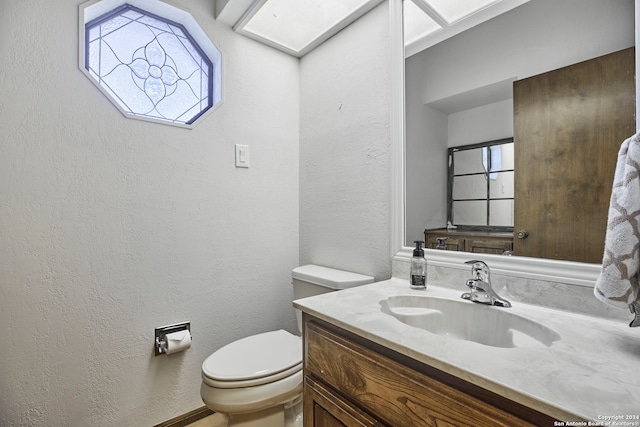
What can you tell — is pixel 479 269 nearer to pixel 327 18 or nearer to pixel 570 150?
pixel 570 150

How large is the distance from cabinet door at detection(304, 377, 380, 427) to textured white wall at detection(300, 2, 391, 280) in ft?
2.02

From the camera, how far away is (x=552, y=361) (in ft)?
1.78

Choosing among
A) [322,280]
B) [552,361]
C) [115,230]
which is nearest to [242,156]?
[115,230]

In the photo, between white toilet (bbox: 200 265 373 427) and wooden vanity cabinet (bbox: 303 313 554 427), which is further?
white toilet (bbox: 200 265 373 427)

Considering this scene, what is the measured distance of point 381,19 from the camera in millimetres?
1337

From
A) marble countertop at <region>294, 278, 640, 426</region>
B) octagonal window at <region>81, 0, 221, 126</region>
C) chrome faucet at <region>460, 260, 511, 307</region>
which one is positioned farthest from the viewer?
octagonal window at <region>81, 0, 221, 126</region>

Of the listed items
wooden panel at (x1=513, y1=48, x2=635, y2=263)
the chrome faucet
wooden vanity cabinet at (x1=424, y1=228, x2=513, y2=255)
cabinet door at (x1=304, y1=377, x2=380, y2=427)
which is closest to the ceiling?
wooden panel at (x1=513, y1=48, x2=635, y2=263)

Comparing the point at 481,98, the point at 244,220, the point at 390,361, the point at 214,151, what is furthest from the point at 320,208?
the point at 390,361

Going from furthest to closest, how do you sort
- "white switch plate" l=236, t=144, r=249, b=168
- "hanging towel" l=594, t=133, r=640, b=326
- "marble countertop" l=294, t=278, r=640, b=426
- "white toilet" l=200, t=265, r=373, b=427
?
"white switch plate" l=236, t=144, r=249, b=168 → "white toilet" l=200, t=265, r=373, b=427 → "hanging towel" l=594, t=133, r=640, b=326 → "marble countertop" l=294, t=278, r=640, b=426

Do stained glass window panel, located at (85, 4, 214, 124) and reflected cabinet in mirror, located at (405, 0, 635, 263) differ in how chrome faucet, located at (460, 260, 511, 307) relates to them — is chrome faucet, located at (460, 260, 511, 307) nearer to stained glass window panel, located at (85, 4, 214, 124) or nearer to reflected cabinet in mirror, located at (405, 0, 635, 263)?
reflected cabinet in mirror, located at (405, 0, 635, 263)

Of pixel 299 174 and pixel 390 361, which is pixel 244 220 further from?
pixel 390 361

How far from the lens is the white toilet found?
1052 millimetres

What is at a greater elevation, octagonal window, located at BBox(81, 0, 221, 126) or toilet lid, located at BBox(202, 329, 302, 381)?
octagonal window, located at BBox(81, 0, 221, 126)

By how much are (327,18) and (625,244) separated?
58.6 inches
